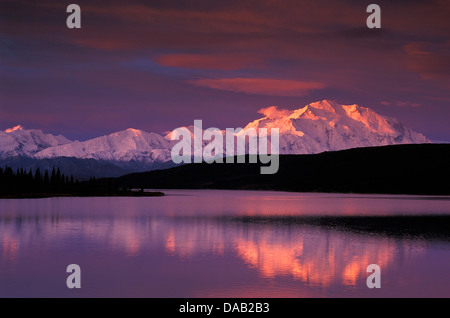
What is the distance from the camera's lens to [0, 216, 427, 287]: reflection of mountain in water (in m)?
55.4

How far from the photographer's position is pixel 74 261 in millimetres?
57750

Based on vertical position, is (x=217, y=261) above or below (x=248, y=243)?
below

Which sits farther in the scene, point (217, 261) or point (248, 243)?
point (248, 243)

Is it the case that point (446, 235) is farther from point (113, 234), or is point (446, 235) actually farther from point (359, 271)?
point (113, 234)

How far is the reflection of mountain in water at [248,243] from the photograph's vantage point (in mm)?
55406

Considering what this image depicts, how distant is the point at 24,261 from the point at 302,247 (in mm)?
30295

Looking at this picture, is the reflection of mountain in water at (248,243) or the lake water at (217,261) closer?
the lake water at (217,261)

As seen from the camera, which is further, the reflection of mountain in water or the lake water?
the reflection of mountain in water

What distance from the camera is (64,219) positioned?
110 m

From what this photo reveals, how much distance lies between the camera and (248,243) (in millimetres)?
74000
